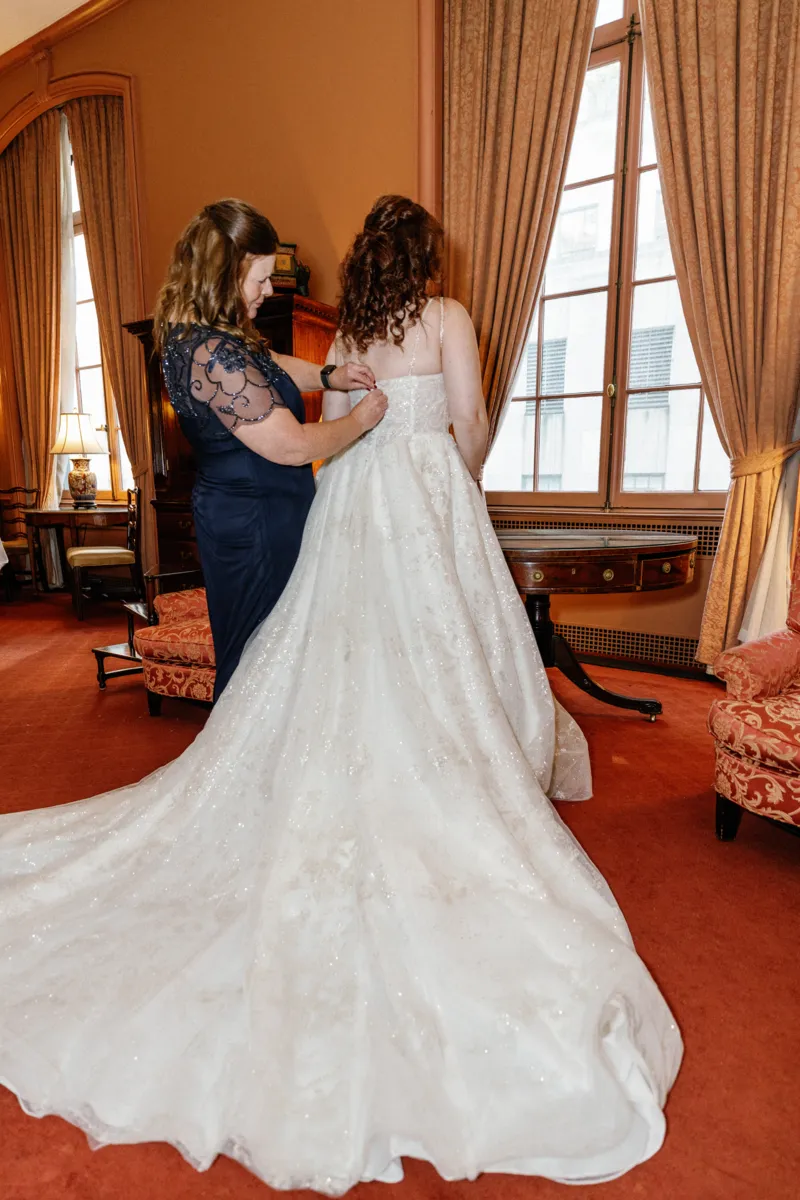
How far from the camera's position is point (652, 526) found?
406cm

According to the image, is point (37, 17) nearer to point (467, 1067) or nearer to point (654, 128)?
A: point (654, 128)

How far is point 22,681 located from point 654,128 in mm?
4366

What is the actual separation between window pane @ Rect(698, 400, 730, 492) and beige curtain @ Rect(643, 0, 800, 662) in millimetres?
288

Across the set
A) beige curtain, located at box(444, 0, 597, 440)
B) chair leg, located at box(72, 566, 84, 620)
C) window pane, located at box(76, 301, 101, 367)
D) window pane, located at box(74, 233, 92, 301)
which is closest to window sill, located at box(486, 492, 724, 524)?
beige curtain, located at box(444, 0, 597, 440)

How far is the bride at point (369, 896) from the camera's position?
3.84 ft

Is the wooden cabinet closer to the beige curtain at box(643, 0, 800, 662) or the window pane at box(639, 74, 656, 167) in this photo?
the window pane at box(639, 74, 656, 167)

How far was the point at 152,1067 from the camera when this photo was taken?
1251 mm

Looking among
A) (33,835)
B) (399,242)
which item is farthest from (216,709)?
(399,242)

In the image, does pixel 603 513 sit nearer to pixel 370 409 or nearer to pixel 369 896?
pixel 370 409

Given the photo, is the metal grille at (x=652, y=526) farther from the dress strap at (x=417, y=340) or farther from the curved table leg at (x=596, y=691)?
the dress strap at (x=417, y=340)

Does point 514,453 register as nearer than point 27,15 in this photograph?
Yes

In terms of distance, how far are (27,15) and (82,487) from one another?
3.62 metres

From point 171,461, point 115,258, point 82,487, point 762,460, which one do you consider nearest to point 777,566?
point 762,460

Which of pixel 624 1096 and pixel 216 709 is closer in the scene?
pixel 624 1096
